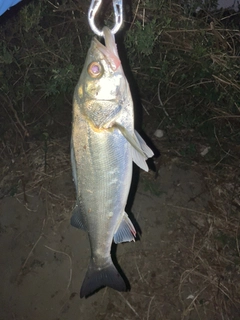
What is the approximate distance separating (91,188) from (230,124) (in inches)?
116

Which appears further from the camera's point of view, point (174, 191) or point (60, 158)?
point (60, 158)

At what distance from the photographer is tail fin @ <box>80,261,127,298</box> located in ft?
6.95

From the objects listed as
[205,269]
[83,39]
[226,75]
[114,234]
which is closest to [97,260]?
[114,234]

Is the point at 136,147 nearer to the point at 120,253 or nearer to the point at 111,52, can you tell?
the point at 111,52

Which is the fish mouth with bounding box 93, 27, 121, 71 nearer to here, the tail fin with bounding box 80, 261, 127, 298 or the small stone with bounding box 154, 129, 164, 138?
the tail fin with bounding box 80, 261, 127, 298

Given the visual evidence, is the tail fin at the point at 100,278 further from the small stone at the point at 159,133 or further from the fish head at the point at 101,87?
the small stone at the point at 159,133

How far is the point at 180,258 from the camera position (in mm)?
3418

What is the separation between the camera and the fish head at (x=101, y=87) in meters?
1.68

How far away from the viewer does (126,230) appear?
1.99 metres

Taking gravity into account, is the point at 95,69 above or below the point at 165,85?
above

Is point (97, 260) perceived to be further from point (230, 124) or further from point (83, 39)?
point (83, 39)

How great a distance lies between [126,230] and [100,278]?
43cm

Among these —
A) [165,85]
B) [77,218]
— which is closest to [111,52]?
[77,218]

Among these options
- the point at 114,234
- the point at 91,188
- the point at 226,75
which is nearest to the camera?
the point at 91,188
